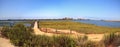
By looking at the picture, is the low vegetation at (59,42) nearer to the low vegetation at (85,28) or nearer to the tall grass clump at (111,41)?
the tall grass clump at (111,41)

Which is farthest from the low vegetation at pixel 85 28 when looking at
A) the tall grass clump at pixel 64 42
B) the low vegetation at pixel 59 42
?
the tall grass clump at pixel 64 42

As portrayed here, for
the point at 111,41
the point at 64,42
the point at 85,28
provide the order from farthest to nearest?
the point at 85,28, the point at 111,41, the point at 64,42

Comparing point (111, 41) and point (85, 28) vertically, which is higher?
point (111, 41)

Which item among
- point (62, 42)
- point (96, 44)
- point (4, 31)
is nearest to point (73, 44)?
point (62, 42)

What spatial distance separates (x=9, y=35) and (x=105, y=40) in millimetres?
3768

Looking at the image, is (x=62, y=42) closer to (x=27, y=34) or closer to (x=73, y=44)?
(x=73, y=44)

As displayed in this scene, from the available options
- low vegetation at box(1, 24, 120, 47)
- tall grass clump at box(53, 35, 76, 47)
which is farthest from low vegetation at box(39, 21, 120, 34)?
tall grass clump at box(53, 35, 76, 47)

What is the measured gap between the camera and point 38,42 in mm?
7574

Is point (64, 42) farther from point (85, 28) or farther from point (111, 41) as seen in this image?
point (85, 28)

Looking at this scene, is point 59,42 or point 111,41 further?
point 111,41

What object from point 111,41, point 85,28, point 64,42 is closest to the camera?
point 64,42

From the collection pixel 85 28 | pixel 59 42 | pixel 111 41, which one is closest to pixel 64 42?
pixel 59 42

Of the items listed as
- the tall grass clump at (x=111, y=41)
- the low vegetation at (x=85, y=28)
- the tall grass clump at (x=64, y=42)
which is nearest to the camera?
the tall grass clump at (x=64, y=42)

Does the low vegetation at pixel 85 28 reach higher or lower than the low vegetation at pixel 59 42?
lower
